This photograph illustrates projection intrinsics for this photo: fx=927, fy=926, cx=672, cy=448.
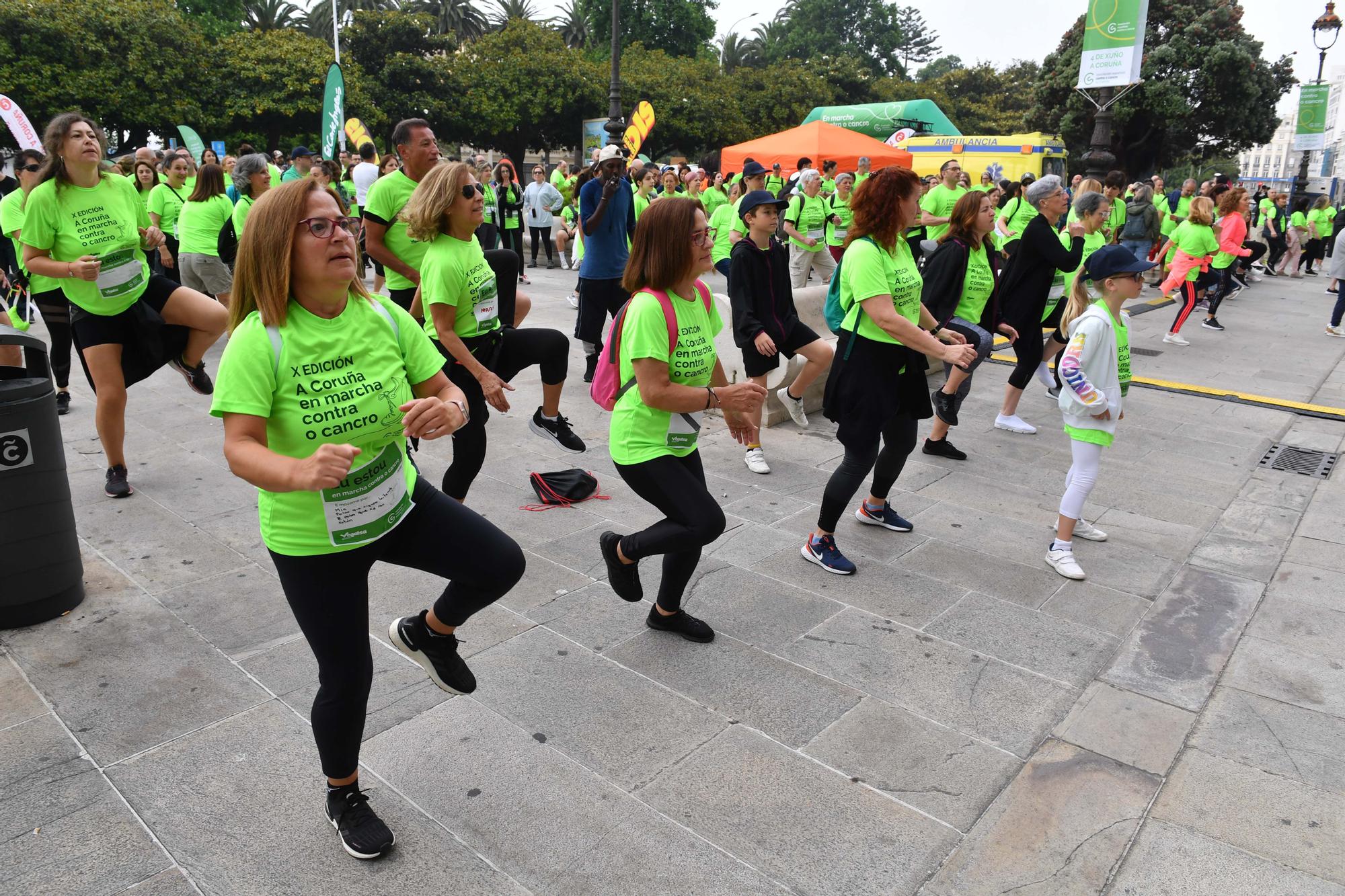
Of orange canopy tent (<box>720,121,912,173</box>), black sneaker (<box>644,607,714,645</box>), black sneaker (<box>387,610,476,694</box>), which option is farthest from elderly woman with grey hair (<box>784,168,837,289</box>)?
orange canopy tent (<box>720,121,912,173</box>)

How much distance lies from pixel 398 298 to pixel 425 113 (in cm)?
3315

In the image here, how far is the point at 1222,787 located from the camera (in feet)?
9.86

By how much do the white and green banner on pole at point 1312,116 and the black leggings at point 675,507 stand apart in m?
26.7

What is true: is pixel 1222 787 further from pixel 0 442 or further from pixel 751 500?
pixel 0 442

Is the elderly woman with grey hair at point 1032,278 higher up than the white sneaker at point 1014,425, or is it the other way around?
the elderly woman with grey hair at point 1032,278

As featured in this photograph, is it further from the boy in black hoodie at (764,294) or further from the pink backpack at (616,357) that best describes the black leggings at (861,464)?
the pink backpack at (616,357)

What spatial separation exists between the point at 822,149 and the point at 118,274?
67.4ft

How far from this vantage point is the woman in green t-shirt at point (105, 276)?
4.72 m

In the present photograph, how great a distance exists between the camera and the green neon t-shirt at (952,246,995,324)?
19.7ft

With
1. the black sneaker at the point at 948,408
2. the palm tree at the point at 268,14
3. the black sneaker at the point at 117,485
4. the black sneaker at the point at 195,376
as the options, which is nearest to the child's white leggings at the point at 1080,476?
the black sneaker at the point at 948,408

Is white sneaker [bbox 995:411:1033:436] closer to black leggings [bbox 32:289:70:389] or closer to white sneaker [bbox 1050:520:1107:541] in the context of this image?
white sneaker [bbox 1050:520:1107:541]

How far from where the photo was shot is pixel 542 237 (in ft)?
58.4

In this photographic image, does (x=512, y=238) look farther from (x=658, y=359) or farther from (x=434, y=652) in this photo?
(x=434, y=652)

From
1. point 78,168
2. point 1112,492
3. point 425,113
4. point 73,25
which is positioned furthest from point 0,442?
point 425,113
